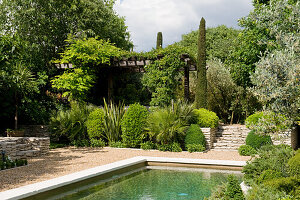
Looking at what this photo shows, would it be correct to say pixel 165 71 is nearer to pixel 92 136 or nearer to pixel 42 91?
pixel 92 136

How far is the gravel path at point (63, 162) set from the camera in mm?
6855

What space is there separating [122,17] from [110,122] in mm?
10501

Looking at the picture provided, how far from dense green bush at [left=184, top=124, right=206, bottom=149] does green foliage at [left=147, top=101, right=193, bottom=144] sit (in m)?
0.25

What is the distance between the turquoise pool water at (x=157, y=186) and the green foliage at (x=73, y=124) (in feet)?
17.8

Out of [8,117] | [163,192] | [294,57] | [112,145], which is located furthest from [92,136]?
[294,57]

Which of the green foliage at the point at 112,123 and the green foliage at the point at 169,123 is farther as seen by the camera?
the green foliage at the point at 112,123

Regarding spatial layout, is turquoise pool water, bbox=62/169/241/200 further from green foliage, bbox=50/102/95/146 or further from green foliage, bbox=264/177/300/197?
green foliage, bbox=50/102/95/146

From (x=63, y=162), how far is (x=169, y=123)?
→ 420 centimetres

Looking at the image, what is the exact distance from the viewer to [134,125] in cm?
1188

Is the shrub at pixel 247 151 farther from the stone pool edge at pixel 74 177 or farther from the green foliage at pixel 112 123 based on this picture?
the green foliage at pixel 112 123

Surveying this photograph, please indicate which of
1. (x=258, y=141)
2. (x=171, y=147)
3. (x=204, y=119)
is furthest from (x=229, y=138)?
(x=171, y=147)

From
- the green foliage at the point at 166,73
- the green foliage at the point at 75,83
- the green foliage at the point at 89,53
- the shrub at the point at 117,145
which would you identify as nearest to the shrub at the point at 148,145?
the shrub at the point at 117,145

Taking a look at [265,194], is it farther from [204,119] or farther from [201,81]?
[201,81]

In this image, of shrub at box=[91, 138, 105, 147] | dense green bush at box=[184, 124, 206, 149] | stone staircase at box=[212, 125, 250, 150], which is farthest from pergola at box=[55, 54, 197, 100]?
shrub at box=[91, 138, 105, 147]
